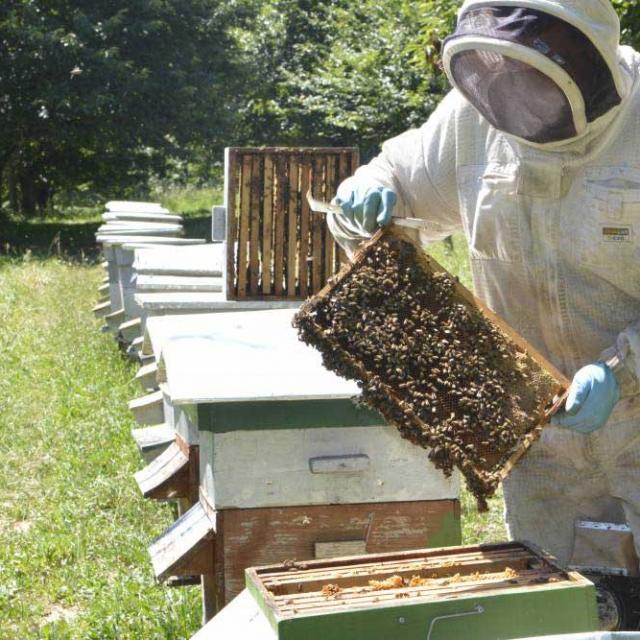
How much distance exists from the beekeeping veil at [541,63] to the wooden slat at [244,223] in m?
3.19

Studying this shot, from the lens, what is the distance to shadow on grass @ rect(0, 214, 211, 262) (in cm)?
1501

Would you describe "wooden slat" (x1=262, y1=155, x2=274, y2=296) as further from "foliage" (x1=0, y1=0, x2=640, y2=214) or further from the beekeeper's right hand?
"foliage" (x1=0, y1=0, x2=640, y2=214)

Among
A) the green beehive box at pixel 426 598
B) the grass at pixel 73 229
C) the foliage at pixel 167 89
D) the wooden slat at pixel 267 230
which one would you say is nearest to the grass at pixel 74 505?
the wooden slat at pixel 267 230

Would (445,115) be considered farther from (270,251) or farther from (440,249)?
(440,249)

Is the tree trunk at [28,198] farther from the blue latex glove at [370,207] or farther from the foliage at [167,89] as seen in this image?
the blue latex glove at [370,207]

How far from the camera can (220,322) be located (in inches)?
143

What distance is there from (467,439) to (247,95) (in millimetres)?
17675

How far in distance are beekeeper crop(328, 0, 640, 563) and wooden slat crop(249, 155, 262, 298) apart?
8.80ft

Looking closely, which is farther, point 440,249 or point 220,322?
point 440,249

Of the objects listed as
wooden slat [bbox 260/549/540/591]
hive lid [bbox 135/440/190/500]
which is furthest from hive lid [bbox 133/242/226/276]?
wooden slat [bbox 260/549/540/591]

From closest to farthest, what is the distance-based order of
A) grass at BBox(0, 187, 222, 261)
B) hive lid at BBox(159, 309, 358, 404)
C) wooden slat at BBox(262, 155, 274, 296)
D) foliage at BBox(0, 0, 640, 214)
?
1. hive lid at BBox(159, 309, 358, 404)
2. wooden slat at BBox(262, 155, 274, 296)
3. grass at BBox(0, 187, 222, 261)
4. foliage at BBox(0, 0, 640, 214)

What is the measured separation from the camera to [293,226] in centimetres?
567

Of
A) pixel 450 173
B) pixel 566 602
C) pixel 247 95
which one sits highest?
pixel 247 95

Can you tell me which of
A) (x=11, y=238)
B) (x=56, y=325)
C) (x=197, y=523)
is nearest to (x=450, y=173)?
Result: (x=197, y=523)
